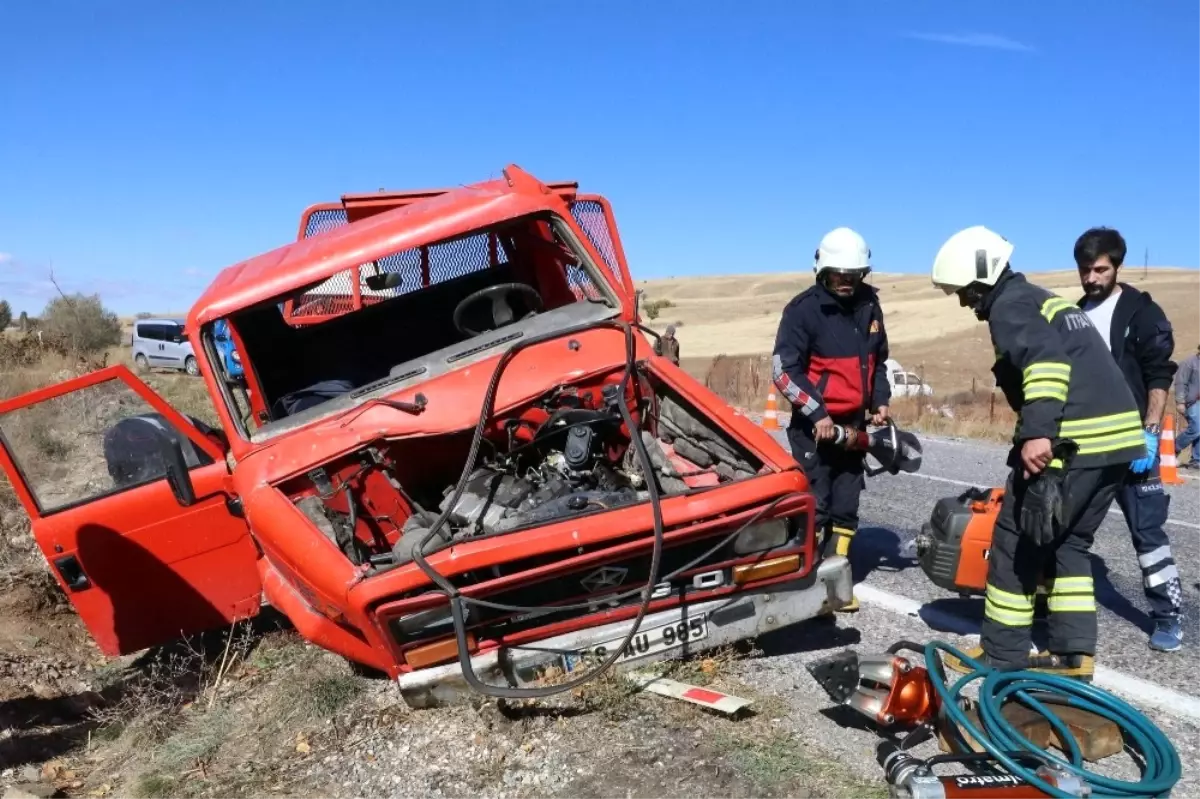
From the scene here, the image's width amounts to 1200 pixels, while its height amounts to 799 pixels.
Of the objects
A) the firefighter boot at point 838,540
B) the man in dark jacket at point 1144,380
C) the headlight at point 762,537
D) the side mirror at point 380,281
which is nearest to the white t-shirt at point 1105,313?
the man in dark jacket at point 1144,380

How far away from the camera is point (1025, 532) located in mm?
3605

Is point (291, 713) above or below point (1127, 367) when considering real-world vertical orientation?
below

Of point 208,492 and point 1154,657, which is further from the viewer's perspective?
point 208,492

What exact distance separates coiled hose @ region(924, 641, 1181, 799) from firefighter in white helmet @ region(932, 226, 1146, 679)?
1.12ft

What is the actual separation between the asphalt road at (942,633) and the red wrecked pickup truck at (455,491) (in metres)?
0.43

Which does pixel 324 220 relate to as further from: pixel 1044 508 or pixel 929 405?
pixel 929 405

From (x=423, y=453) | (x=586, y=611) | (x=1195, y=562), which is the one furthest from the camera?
(x=1195, y=562)

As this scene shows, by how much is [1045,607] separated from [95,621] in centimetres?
463

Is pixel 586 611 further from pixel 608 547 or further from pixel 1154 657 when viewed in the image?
pixel 1154 657

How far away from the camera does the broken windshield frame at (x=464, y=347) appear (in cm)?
442

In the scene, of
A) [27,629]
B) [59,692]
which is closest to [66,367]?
[27,629]

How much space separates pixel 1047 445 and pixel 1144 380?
1.30 m

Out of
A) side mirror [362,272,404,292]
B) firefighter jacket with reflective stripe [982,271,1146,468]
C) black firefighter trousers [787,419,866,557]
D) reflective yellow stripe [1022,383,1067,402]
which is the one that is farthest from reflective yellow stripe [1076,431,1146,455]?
side mirror [362,272,404,292]

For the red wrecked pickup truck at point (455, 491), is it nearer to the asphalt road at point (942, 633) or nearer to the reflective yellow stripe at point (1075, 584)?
the asphalt road at point (942, 633)
